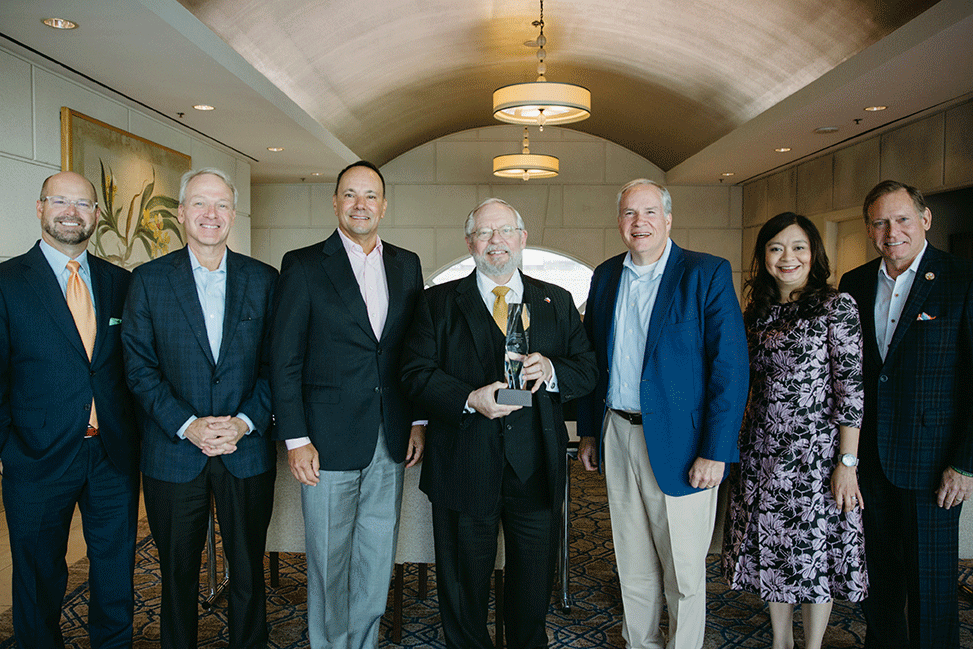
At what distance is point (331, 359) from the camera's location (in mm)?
2592

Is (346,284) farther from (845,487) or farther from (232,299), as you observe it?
(845,487)

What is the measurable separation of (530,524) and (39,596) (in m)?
1.82

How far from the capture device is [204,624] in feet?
10.3

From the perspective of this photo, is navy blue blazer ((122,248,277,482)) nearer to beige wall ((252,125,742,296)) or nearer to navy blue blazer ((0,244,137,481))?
navy blue blazer ((0,244,137,481))

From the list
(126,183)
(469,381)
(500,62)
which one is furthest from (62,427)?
(500,62)

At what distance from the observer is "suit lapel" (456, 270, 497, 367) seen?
2.53 meters

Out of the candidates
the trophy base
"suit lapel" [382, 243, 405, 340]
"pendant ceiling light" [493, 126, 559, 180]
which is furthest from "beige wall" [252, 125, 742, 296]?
the trophy base

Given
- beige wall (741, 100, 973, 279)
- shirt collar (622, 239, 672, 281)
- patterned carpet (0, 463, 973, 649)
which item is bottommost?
patterned carpet (0, 463, 973, 649)

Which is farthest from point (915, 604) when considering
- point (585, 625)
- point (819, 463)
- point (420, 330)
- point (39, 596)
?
point (39, 596)

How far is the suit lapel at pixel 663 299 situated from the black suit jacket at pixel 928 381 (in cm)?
85

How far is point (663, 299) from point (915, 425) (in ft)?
3.43

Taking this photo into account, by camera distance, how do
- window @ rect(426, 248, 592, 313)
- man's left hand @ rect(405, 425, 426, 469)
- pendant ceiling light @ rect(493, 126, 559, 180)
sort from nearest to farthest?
→ 1. man's left hand @ rect(405, 425, 426, 469)
2. pendant ceiling light @ rect(493, 126, 559, 180)
3. window @ rect(426, 248, 592, 313)

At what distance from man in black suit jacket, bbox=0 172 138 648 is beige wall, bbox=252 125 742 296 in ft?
29.2

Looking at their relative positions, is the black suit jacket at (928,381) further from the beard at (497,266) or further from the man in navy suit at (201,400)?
the man in navy suit at (201,400)
